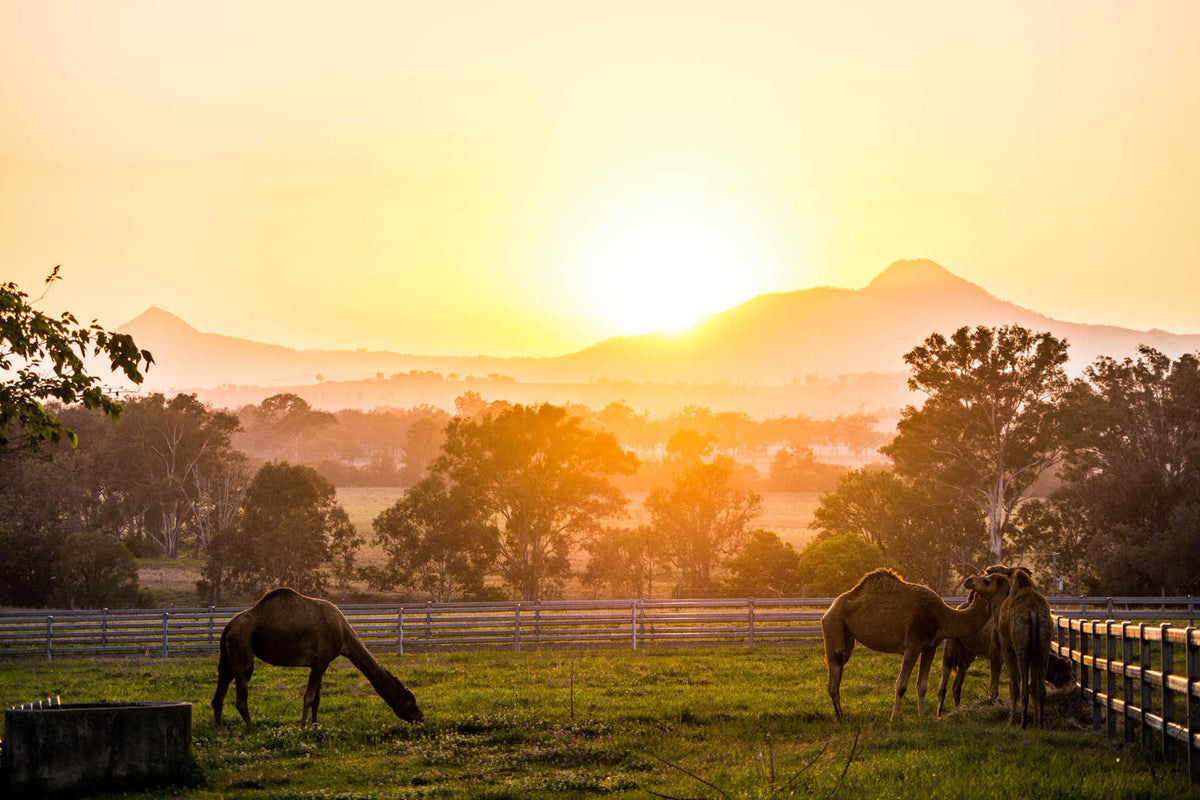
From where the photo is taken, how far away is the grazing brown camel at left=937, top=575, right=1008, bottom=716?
16.3 metres

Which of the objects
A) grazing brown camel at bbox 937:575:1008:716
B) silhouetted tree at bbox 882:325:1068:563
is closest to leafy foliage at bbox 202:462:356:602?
silhouetted tree at bbox 882:325:1068:563

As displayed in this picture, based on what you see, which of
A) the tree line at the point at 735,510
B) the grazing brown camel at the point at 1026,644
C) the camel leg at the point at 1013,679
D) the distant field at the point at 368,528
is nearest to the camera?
the grazing brown camel at the point at 1026,644

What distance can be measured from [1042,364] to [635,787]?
50.9 metres

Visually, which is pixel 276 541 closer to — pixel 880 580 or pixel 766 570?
pixel 766 570

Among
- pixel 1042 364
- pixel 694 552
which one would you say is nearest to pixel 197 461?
pixel 694 552

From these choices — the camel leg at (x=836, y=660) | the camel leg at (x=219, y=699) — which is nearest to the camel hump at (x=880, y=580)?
the camel leg at (x=836, y=660)

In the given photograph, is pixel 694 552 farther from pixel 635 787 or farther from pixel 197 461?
pixel 635 787

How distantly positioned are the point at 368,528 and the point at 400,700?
232 ft

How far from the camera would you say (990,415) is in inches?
2314

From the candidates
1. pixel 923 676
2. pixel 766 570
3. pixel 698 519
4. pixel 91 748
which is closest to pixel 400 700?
pixel 91 748

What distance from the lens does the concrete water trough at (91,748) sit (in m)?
12.5

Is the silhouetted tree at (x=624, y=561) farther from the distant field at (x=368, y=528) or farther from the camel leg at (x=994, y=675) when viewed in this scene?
the camel leg at (x=994, y=675)

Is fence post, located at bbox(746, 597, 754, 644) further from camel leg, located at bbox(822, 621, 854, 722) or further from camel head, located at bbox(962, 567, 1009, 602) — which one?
camel head, located at bbox(962, 567, 1009, 602)

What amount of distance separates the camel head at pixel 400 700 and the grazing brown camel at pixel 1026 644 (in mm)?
8226
